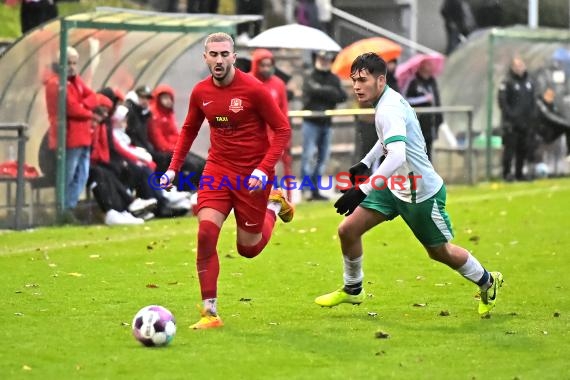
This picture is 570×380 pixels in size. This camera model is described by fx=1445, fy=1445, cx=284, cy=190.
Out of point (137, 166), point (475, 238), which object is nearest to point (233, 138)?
point (475, 238)

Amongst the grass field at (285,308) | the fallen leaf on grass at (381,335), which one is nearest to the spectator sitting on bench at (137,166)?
the grass field at (285,308)

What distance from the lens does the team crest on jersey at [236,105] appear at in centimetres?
1027

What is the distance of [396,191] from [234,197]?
3.83ft

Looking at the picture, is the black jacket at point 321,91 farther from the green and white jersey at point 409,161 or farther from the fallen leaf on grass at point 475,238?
the green and white jersey at point 409,161

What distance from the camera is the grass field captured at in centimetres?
863

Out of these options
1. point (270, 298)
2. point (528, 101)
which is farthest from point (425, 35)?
point (270, 298)

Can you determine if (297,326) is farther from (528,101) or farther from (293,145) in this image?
(528,101)

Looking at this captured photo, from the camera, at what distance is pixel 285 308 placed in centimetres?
1105

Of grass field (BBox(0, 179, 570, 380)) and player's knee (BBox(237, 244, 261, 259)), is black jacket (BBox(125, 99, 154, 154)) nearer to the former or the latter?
grass field (BBox(0, 179, 570, 380))

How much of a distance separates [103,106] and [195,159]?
2.06 metres

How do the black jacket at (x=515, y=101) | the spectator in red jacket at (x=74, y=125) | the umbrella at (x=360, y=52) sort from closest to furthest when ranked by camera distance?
the spectator in red jacket at (x=74, y=125), the umbrella at (x=360, y=52), the black jacket at (x=515, y=101)

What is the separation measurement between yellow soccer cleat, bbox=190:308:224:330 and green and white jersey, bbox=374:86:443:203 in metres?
1.59

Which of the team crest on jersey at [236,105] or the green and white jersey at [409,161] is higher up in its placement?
the team crest on jersey at [236,105]

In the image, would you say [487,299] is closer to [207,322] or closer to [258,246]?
[258,246]
